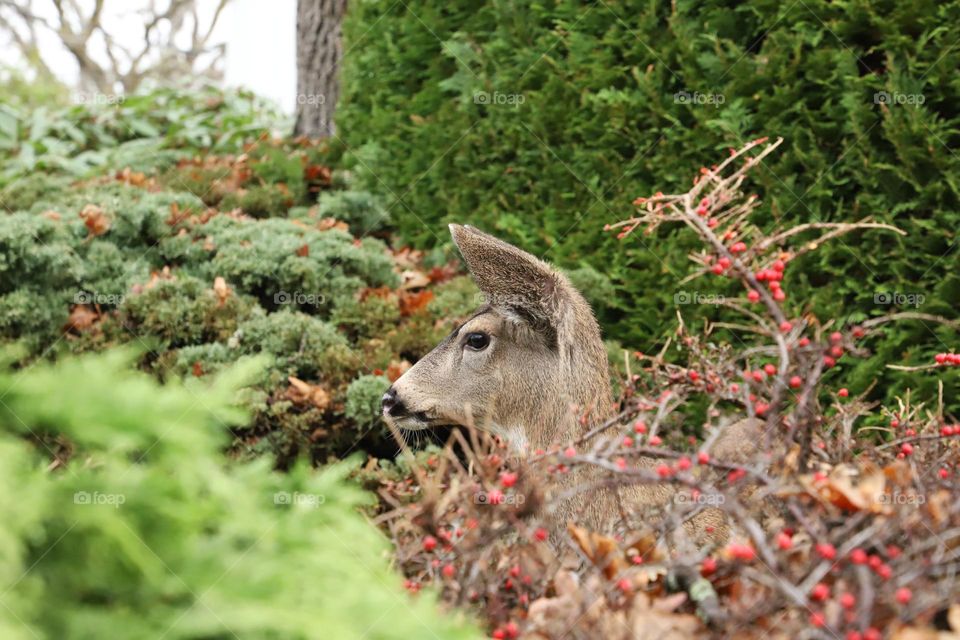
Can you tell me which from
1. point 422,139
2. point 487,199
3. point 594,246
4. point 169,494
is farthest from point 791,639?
point 422,139

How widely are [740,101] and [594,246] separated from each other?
5.42ft

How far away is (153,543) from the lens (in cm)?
165

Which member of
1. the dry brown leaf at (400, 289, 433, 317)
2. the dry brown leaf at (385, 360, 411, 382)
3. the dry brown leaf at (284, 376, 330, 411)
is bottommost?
the dry brown leaf at (284, 376, 330, 411)

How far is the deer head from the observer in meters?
4.13

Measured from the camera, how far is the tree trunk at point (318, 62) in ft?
39.9
